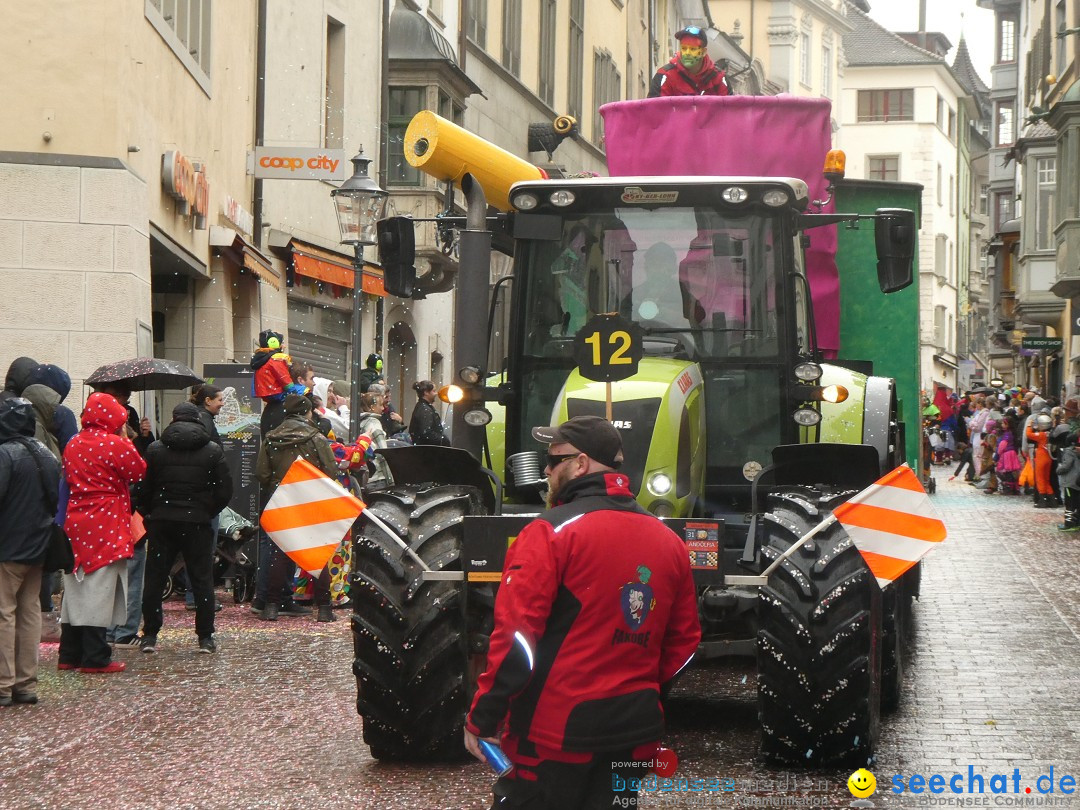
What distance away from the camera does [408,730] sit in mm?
7629

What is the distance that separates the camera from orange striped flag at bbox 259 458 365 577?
27.5 feet

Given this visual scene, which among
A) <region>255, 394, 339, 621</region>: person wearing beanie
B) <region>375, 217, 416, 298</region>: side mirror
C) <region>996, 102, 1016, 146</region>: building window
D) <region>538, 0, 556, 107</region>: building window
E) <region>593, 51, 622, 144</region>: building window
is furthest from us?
<region>996, 102, 1016, 146</region>: building window

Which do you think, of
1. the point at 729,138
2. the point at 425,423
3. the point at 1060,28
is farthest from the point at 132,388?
the point at 1060,28

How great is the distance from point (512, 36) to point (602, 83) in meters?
9.50

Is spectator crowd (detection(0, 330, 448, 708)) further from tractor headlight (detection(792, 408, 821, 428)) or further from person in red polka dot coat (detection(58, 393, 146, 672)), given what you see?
tractor headlight (detection(792, 408, 821, 428))

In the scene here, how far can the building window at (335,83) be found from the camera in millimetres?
25641

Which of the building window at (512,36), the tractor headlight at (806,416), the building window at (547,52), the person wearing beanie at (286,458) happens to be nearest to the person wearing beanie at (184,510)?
the person wearing beanie at (286,458)

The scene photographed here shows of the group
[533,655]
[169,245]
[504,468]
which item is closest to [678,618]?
[533,655]

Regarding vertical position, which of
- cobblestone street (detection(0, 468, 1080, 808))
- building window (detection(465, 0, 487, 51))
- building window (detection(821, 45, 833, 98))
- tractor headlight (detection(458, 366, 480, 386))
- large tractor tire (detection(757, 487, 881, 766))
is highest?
building window (detection(821, 45, 833, 98))

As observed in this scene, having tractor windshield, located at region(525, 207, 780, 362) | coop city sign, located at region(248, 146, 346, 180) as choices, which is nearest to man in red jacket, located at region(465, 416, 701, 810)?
tractor windshield, located at region(525, 207, 780, 362)

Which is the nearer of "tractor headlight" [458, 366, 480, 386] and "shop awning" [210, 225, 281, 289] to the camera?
"tractor headlight" [458, 366, 480, 386]

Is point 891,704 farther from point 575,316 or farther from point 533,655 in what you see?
point 533,655

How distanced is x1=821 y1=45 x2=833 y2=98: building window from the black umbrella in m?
70.1

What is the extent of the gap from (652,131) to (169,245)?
8128 millimetres
